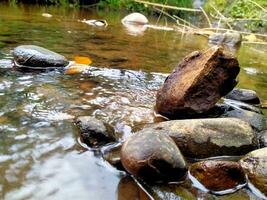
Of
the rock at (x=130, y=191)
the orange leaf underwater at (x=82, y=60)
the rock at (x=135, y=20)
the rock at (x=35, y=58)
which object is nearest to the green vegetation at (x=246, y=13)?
the rock at (x=135, y=20)

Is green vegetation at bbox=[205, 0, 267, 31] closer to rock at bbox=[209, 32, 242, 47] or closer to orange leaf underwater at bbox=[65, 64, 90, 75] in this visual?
rock at bbox=[209, 32, 242, 47]

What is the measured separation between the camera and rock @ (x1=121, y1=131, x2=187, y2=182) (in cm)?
231

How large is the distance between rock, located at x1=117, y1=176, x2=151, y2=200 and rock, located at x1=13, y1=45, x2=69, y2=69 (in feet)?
8.79

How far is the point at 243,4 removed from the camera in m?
14.9

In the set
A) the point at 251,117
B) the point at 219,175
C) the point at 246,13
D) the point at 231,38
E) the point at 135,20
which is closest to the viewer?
the point at 219,175

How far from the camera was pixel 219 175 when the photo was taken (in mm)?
2365

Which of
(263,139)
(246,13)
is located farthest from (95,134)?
(246,13)

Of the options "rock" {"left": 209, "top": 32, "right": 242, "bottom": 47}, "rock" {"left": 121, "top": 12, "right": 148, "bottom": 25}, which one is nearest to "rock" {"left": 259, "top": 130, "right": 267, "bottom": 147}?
"rock" {"left": 209, "top": 32, "right": 242, "bottom": 47}

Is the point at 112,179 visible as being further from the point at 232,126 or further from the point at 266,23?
the point at 266,23

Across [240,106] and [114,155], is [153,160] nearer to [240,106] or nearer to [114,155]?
[114,155]

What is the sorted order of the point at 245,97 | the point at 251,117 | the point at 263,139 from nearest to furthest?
the point at 263,139 < the point at 251,117 < the point at 245,97

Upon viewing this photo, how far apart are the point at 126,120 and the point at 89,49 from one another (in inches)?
125

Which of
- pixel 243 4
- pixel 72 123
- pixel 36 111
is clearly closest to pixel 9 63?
pixel 36 111

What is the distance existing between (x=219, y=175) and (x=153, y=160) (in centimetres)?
46
